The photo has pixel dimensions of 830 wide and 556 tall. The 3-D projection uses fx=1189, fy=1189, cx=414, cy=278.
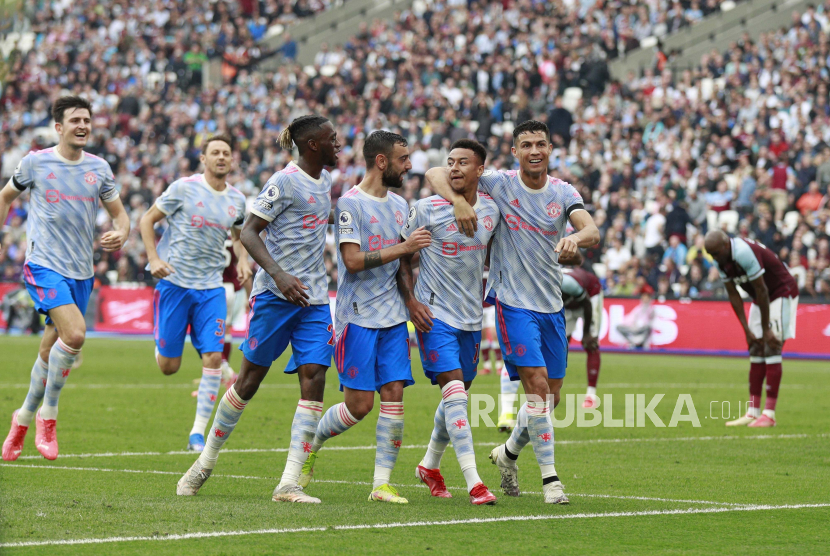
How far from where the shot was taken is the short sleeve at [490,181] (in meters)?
8.14

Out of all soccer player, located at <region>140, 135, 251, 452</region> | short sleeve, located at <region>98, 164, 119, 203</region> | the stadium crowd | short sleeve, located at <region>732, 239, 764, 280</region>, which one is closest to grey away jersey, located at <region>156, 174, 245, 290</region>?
soccer player, located at <region>140, 135, 251, 452</region>

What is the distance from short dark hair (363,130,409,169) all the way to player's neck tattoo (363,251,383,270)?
636mm

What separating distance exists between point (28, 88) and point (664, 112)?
23.3 meters

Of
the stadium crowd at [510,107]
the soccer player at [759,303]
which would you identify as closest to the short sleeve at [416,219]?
the soccer player at [759,303]

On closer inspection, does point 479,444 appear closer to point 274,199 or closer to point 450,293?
point 450,293

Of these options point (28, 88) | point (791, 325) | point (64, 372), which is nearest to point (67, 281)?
point (64, 372)

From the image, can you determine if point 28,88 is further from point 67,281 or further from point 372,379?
point 372,379

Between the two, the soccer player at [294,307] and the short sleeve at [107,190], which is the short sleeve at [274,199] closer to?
the soccer player at [294,307]

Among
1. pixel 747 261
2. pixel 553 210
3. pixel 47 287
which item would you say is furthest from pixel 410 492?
pixel 747 261

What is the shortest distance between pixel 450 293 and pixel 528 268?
22.6 inches

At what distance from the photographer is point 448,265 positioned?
7.85 m

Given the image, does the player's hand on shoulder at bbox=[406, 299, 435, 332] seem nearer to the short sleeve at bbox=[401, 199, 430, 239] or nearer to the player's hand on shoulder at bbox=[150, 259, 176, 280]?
the short sleeve at bbox=[401, 199, 430, 239]

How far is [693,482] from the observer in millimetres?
8656

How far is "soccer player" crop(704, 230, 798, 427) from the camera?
516 inches
